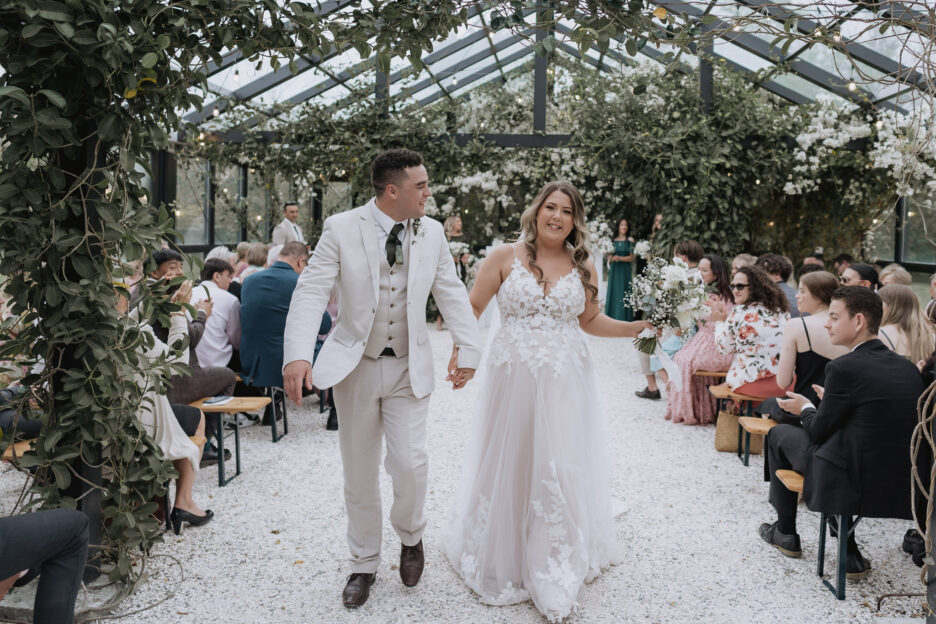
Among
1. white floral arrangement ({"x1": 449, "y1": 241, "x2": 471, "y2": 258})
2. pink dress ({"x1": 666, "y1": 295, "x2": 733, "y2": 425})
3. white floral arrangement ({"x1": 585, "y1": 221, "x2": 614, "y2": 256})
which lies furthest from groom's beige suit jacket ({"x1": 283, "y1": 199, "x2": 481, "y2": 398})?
white floral arrangement ({"x1": 585, "y1": 221, "x2": 614, "y2": 256})

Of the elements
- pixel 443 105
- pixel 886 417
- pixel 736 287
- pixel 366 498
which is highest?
pixel 443 105

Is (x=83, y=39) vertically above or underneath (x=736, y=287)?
above

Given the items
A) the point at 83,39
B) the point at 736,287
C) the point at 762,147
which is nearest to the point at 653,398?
the point at 736,287

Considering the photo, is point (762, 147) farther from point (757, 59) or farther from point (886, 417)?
point (886, 417)

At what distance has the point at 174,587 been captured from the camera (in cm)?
312

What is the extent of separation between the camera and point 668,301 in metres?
3.50

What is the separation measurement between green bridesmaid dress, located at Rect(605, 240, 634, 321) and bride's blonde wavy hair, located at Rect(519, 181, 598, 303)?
304 inches

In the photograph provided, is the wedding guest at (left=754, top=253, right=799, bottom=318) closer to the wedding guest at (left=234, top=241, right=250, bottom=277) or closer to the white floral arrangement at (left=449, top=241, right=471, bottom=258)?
the wedding guest at (left=234, top=241, right=250, bottom=277)

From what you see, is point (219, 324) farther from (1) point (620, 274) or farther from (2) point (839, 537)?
(1) point (620, 274)

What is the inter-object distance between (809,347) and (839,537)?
147cm

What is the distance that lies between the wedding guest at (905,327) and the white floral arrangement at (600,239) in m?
7.18

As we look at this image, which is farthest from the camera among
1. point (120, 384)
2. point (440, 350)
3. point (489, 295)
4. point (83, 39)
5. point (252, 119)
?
point (252, 119)

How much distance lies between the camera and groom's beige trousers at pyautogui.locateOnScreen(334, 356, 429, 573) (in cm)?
296

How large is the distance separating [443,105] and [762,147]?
483 centimetres
